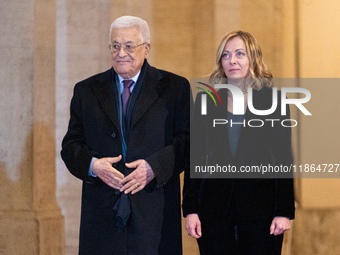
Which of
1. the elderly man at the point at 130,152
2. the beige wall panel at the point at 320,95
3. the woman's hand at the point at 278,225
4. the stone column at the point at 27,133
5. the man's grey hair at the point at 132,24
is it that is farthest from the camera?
the beige wall panel at the point at 320,95

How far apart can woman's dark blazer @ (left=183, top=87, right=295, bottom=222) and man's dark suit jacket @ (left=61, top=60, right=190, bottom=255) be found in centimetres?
15

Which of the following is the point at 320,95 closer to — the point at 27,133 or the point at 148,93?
the point at 148,93

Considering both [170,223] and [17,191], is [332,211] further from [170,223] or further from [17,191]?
[17,191]

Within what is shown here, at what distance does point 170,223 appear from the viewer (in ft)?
10.9

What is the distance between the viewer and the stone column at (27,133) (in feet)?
17.8

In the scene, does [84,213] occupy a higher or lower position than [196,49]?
lower

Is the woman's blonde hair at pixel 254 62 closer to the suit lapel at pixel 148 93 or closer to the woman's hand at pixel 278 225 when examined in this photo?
the suit lapel at pixel 148 93

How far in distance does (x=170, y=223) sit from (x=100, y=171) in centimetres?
54

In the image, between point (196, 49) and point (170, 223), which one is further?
point (196, 49)

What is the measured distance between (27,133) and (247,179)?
3.02 m

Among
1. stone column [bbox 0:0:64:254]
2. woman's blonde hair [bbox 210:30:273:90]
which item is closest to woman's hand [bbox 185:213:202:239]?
woman's blonde hair [bbox 210:30:273:90]

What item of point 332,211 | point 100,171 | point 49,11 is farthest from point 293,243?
point 49,11

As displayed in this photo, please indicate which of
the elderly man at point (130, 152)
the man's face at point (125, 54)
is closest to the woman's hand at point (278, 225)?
the elderly man at point (130, 152)

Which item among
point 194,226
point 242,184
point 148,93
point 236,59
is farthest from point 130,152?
point 236,59
